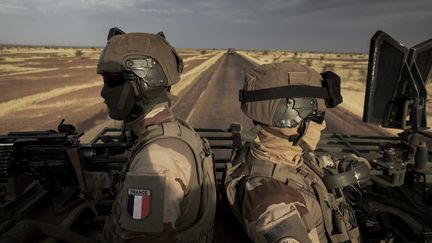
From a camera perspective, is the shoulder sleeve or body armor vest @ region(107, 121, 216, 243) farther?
body armor vest @ region(107, 121, 216, 243)

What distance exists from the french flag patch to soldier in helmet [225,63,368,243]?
58 cm

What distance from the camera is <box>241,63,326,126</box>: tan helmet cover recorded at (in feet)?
8.84

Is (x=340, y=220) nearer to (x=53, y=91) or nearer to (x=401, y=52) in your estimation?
(x=401, y=52)

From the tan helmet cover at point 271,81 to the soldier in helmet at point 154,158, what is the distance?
0.43 meters

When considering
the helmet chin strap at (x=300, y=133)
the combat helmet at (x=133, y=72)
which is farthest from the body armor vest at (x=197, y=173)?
the helmet chin strap at (x=300, y=133)

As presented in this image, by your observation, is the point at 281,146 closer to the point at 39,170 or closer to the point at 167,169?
the point at 167,169

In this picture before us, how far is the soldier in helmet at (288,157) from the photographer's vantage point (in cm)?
243

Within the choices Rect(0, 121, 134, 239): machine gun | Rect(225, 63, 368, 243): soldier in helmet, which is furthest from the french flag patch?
Rect(0, 121, 134, 239): machine gun

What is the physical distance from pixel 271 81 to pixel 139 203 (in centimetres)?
114

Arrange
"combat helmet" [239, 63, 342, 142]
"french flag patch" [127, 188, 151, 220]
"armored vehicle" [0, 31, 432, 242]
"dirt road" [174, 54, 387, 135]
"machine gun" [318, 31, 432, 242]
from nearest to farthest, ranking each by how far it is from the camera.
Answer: "french flag patch" [127, 188, 151, 220], "combat helmet" [239, 63, 342, 142], "armored vehicle" [0, 31, 432, 242], "machine gun" [318, 31, 432, 242], "dirt road" [174, 54, 387, 135]

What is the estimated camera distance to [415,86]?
4.66m

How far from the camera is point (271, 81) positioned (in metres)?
2.70

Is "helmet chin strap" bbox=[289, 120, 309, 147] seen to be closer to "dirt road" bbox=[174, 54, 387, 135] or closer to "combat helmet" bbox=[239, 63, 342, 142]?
"combat helmet" bbox=[239, 63, 342, 142]

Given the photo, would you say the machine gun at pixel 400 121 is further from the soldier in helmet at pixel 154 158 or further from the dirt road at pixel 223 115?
the dirt road at pixel 223 115
